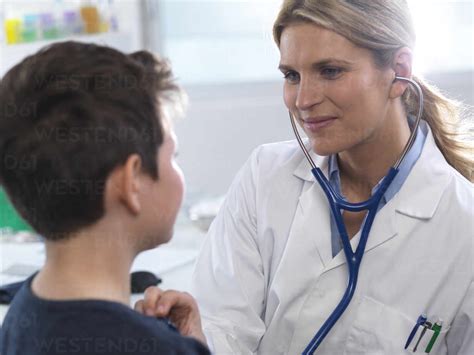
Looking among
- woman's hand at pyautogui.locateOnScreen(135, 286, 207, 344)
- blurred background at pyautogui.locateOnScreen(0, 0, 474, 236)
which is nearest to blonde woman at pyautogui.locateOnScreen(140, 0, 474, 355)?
woman's hand at pyautogui.locateOnScreen(135, 286, 207, 344)

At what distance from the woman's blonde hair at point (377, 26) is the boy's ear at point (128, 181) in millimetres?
607

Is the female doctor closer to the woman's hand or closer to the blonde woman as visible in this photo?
the blonde woman

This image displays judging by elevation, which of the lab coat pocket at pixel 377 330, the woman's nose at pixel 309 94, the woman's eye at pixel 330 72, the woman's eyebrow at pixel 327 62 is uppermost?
the woman's eyebrow at pixel 327 62

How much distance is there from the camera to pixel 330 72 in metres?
1.39

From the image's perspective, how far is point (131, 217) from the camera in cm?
93

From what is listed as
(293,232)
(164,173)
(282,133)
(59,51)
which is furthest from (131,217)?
(282,133)

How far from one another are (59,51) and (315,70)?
24.2 inches

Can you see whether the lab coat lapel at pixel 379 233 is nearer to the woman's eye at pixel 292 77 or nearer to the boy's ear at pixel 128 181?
the woman's eye at pixel 292 77

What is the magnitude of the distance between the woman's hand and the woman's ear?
0.62 metres

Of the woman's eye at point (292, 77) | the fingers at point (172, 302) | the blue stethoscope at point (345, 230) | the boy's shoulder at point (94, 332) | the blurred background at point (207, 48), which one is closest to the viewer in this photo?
the boy's shoulder at point (94, 332)


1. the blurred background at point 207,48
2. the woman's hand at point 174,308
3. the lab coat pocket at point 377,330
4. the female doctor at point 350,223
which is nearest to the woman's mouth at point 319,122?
the female doctor at point 350,223

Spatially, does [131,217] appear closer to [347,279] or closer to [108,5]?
[347,279]

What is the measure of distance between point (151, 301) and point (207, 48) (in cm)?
200

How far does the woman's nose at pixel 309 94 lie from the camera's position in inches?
54.2
